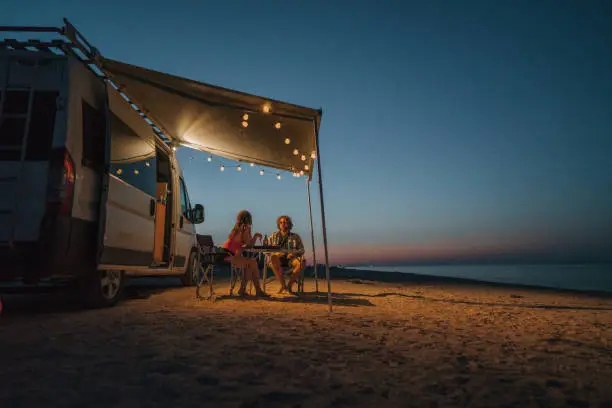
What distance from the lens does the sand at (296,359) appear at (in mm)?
1973

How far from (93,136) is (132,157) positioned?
29.2 inches

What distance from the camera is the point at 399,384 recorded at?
2.18m

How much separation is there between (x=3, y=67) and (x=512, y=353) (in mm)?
5318

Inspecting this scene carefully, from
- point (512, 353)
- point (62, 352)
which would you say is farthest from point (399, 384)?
point (62, 352)

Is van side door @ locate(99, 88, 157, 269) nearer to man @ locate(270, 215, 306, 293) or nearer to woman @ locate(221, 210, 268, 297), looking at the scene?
woman @ locate(221, 210, 268, 297)

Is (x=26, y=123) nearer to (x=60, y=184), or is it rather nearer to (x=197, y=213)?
(x=60, y=184)

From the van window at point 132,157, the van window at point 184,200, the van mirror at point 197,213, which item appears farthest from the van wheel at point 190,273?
the van window at point 132,157

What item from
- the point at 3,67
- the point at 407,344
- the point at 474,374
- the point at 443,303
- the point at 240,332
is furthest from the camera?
the point at 443,303

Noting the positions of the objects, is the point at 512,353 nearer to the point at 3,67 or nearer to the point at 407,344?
the point at 407,344

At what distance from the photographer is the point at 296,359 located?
2629 millimetres

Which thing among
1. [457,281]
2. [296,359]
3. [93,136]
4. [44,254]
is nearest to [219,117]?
[93,136]

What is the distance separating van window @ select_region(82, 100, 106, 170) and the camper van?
0.04ft

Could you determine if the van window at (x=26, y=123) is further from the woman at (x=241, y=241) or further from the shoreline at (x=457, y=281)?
the shoreline at (x=457, y=281)

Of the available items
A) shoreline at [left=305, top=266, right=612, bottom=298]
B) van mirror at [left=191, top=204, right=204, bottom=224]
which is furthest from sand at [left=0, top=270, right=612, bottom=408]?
shoreline at [left=305, top=266, right=612, bottom=298]
